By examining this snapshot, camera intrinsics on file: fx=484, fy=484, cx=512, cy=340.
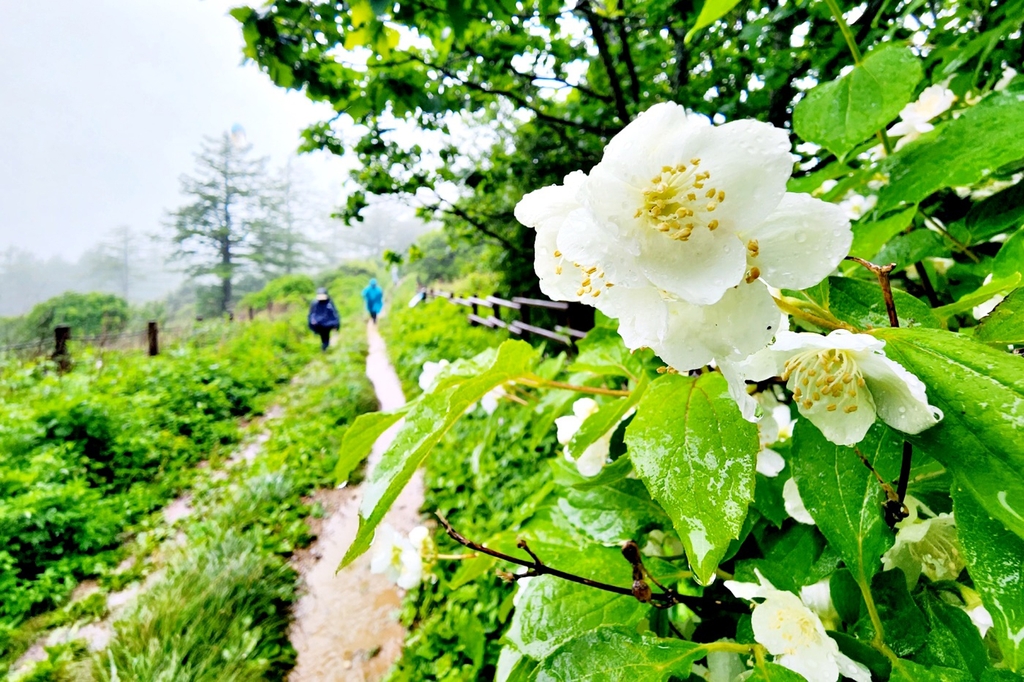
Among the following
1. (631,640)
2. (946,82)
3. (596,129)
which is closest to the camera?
(631,640)

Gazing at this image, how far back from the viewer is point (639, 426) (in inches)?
15.2

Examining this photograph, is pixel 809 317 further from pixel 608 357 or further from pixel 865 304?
pixel 608 357

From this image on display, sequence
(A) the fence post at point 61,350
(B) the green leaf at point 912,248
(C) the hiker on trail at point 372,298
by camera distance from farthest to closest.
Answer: (C) the hiker on trail at point 372,298 < (A) the fence post at point 61,350 < (B) the green leaf at point 912,248

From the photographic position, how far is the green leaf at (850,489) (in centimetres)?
39

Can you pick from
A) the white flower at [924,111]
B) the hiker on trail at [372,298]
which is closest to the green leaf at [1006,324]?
the white flower at [924,111]

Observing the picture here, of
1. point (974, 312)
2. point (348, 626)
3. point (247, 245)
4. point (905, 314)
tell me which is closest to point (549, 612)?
point (905, 314)

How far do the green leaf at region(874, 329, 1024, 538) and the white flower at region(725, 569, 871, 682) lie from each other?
225mm

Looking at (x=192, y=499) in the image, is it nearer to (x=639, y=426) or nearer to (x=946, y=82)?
(x=639, y=426)

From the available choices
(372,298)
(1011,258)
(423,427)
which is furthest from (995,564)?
(372,298)

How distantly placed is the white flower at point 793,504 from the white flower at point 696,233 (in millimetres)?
289

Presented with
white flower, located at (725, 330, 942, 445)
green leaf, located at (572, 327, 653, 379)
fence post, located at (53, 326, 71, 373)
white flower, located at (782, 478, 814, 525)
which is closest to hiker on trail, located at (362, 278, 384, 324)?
fence post, located at (53, 326, 71, 373)

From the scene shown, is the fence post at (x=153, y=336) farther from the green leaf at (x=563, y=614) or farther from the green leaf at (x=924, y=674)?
the green leaf at (x=924, y=674)

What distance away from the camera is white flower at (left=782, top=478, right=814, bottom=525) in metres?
0.50

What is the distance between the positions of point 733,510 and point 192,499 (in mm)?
4857
